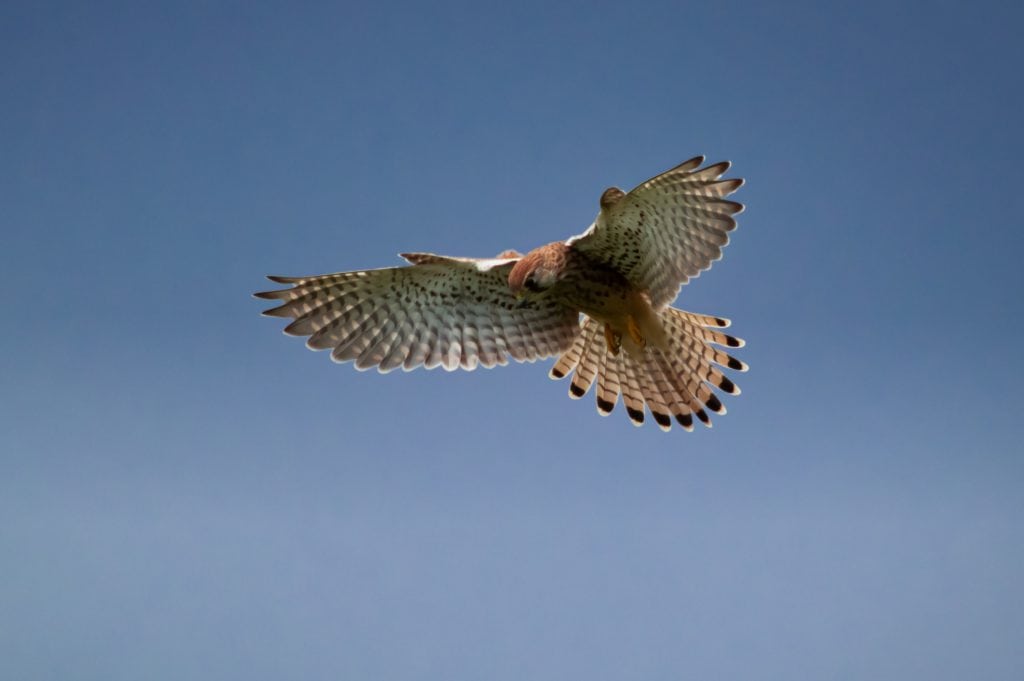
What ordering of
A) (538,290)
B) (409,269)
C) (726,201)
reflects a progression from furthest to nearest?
(409,269)
(538,290)
(726,201)

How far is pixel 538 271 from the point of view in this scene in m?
5.81

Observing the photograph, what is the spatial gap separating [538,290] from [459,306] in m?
0.99

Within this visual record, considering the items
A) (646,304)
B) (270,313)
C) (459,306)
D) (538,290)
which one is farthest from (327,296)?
(646,304)

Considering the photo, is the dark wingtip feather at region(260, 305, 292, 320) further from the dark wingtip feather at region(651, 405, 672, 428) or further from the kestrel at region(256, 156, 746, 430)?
the dark wingtip feather at region(651, 405, 672, 428)

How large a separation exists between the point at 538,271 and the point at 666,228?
0.80 meters

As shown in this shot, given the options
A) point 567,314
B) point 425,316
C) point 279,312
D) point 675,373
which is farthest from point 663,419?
point 279,312

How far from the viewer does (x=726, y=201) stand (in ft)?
17.3

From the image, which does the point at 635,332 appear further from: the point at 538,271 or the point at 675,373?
the point at 538,271

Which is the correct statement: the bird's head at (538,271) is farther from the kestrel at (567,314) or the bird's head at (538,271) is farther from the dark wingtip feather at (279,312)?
the dark wingtip feather at (279,312)

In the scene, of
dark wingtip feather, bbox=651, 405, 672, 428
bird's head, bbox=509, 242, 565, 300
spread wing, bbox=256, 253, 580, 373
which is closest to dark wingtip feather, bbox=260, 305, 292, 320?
spread wing, bbox=256, 253, 580, 373

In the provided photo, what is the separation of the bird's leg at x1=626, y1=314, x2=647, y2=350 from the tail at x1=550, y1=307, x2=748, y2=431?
0.60 feet

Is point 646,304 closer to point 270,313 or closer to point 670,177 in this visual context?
point 670,177

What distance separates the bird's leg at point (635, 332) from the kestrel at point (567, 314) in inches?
0.4

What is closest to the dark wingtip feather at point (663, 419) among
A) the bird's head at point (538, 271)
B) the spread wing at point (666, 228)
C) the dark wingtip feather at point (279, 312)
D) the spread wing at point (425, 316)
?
the spread wing at point (425, 316)
